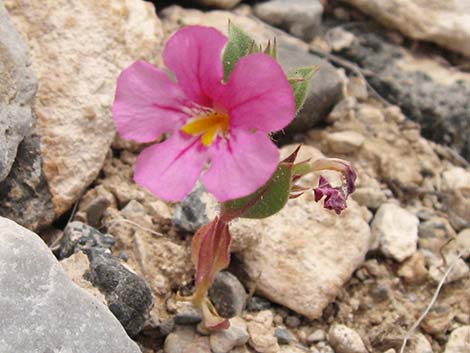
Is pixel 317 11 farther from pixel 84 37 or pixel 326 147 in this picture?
pixel 84 37

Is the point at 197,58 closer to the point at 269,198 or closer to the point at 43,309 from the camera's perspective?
Answer: the point at 269,198

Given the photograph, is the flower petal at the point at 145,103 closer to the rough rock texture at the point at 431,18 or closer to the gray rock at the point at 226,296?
the gray rock at the point at 226,296

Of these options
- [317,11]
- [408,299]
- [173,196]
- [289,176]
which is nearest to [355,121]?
[317,11]

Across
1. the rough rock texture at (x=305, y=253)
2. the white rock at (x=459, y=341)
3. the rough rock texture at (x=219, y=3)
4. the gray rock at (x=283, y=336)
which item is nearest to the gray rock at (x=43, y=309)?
the gray rock at (x=283, y=336)

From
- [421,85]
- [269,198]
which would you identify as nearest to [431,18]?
[421,85]

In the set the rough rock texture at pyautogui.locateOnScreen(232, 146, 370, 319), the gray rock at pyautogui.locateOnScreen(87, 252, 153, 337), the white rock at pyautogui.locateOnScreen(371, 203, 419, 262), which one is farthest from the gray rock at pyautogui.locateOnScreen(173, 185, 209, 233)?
the white rock at pyautogui.locateOnScreen(371, 203, 419, 262)

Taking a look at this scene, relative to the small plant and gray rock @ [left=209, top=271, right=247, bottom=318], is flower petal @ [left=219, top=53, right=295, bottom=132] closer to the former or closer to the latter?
the small plant

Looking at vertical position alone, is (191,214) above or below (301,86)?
below
